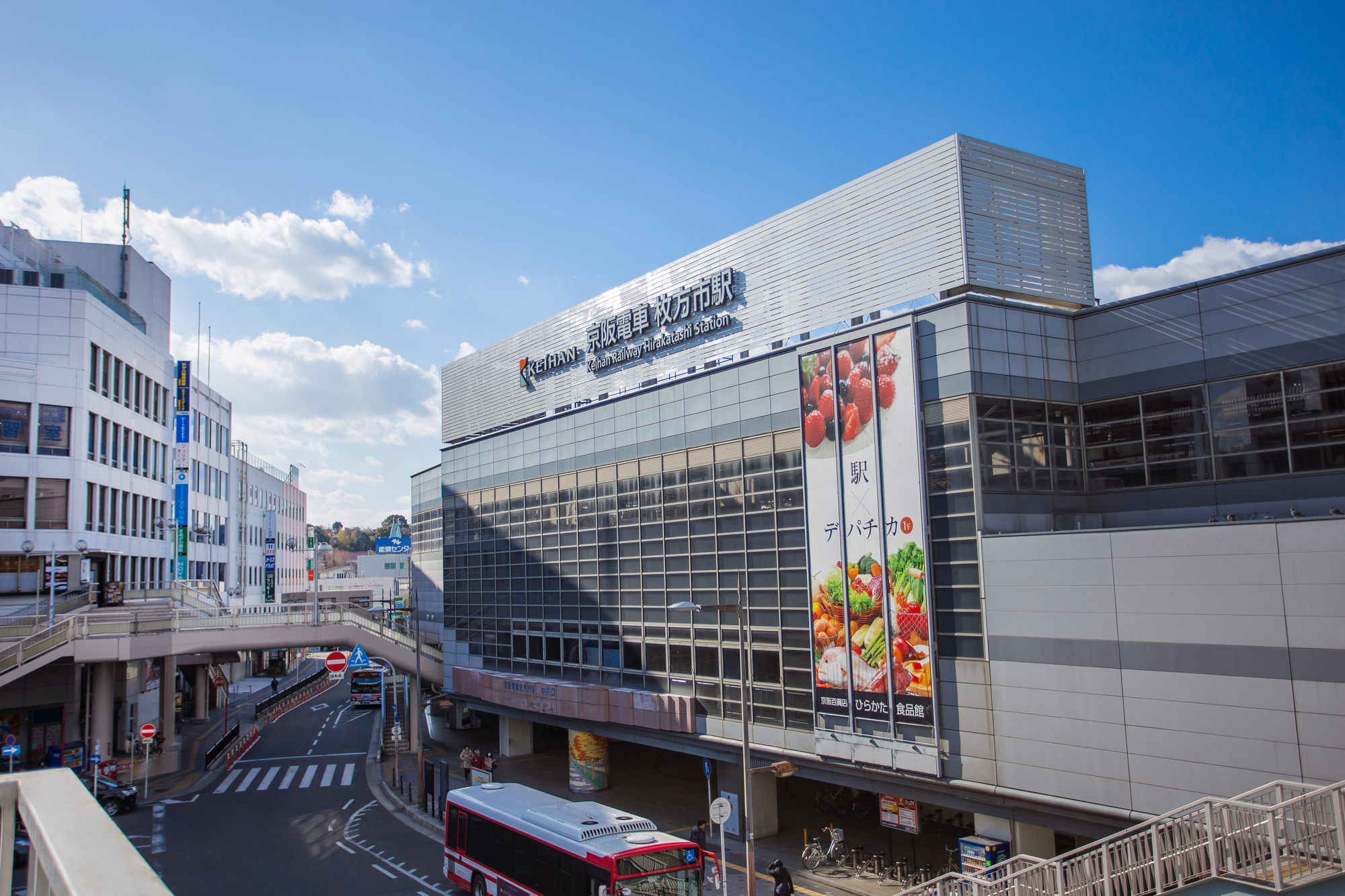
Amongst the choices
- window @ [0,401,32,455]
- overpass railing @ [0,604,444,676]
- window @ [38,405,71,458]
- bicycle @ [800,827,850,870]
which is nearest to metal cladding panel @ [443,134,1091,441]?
bicycle @ [800,827,850,870]

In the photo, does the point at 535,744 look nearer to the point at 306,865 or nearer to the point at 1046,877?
the point at 306,865

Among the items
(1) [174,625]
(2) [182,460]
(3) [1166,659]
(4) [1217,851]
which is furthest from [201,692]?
(4) [1217,851]

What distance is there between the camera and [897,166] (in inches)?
1124

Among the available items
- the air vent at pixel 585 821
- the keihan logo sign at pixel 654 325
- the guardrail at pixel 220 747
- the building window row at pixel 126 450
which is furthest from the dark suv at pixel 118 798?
the keihan logo sign at pixel 654 325

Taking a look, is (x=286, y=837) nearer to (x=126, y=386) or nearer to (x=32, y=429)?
(x=32, y=429)

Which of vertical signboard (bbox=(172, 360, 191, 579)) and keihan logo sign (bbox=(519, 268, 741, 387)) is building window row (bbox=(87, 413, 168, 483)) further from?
keihan logo sign (bbox=(519, 268, 741, 387))

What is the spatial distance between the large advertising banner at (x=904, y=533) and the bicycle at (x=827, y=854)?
550cm

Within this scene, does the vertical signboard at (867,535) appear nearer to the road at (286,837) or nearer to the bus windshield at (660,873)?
the bus windshield at (660,873)

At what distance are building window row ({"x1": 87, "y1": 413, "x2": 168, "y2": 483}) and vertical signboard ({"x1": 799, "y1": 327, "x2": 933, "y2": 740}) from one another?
44.6m

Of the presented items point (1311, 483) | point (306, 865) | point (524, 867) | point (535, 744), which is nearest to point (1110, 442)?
point (1311, 483)

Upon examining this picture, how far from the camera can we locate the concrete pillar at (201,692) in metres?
66.9

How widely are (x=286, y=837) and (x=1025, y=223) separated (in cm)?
3472

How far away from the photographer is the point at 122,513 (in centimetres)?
5544

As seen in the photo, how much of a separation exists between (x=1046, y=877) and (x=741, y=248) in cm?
2481
